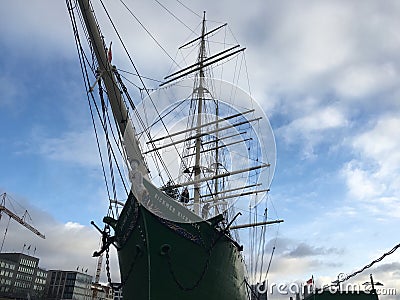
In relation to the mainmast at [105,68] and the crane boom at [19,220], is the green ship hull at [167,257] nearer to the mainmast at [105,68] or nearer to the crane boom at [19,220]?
the mainmast at [105,68]

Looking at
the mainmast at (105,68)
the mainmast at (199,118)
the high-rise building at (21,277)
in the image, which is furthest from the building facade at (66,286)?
the mainmast at (105,68)

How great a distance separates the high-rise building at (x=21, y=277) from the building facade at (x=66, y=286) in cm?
324

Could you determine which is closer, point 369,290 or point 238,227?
point 369,290

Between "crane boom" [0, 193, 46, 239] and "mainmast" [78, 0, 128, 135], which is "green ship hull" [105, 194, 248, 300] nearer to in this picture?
"mainmast" [78, 0, 128, 135]

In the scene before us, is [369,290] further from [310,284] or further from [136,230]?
[136,230]

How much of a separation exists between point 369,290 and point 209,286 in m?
6.64

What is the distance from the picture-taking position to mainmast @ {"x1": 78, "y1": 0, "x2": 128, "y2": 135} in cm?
1358

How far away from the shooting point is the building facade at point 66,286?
4013 inches

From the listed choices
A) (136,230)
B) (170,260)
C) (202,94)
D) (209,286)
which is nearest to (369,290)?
(209,286)

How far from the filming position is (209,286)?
16078mm

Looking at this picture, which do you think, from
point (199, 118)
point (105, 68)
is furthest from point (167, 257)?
point (199, 118)

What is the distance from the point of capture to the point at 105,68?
1443 cm

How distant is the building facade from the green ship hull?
96.4 metres

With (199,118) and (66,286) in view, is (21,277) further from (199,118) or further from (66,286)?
(199,118)
